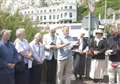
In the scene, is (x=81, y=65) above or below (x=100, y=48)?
below

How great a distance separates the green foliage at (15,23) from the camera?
54.6ft

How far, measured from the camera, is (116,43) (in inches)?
503

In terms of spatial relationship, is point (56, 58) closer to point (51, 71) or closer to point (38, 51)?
point (51, 71)

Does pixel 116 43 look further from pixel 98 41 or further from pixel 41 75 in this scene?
pixel 41 75

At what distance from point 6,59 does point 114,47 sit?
165 inches

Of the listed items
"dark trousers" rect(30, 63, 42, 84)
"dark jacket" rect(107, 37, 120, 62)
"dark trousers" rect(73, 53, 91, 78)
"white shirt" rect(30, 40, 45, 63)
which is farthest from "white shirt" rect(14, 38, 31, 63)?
"dark trousers" rect(73, 53, 91, 78)

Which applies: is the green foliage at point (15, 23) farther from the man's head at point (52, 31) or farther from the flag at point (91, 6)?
the man's head at point (52, 31)

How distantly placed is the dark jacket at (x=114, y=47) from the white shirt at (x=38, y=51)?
210cm

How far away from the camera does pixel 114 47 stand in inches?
500

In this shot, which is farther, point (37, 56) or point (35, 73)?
point (35, 73)

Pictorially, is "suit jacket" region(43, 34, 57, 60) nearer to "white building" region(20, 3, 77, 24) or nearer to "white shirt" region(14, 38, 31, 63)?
"white shirt" region(14, 38, 31, 63)

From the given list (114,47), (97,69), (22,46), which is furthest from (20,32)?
Result: (97,69)

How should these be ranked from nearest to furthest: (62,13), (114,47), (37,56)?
(37,56)
(114,47)
(62,13)

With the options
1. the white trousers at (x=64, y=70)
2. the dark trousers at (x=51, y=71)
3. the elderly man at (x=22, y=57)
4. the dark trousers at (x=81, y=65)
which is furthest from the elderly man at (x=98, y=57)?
the elderly man at (x=22, y=57)
